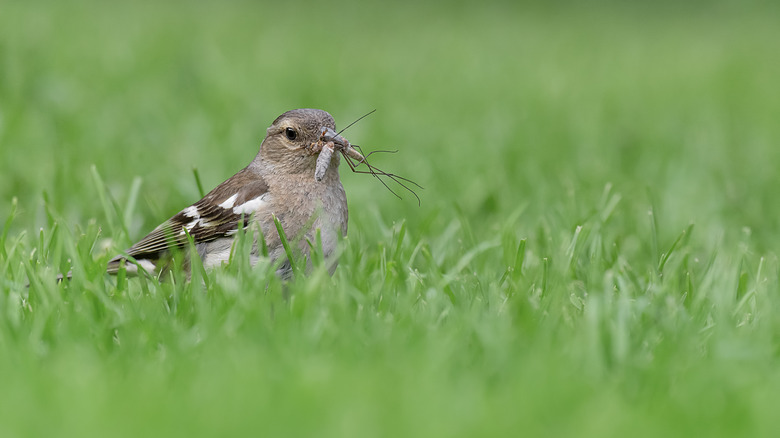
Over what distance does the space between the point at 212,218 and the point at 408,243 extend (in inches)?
40.4

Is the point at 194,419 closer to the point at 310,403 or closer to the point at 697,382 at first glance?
the point at 310,403

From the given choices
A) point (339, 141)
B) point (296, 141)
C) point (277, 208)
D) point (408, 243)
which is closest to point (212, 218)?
point (277, 208)

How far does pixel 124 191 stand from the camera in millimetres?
5504

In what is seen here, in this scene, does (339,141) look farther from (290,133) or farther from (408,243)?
(408,243)

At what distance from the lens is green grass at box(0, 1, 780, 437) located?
2.37m

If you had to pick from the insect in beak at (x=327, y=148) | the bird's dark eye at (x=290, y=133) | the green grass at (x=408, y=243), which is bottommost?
the green grass at (x=408, y=243)

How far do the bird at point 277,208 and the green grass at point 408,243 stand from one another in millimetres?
155

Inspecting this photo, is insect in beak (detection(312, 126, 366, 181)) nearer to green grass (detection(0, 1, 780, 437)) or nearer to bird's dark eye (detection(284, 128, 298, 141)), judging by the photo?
bird's dark eye (detection(284, 128, 298, 141))

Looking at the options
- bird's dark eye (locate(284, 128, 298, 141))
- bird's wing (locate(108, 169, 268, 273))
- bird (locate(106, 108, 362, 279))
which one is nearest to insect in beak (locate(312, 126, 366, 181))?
bird (locate(106, 108, 362, 279))

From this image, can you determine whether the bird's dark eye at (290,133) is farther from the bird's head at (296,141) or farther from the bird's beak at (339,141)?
the bird's beak at (339,141)

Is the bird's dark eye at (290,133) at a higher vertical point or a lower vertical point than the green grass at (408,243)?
higher

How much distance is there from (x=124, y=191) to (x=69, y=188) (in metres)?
0.31

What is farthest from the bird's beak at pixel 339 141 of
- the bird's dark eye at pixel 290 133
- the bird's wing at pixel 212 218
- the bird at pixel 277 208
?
the bird's wing at pixel 212 218

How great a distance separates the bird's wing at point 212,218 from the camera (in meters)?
3.75
